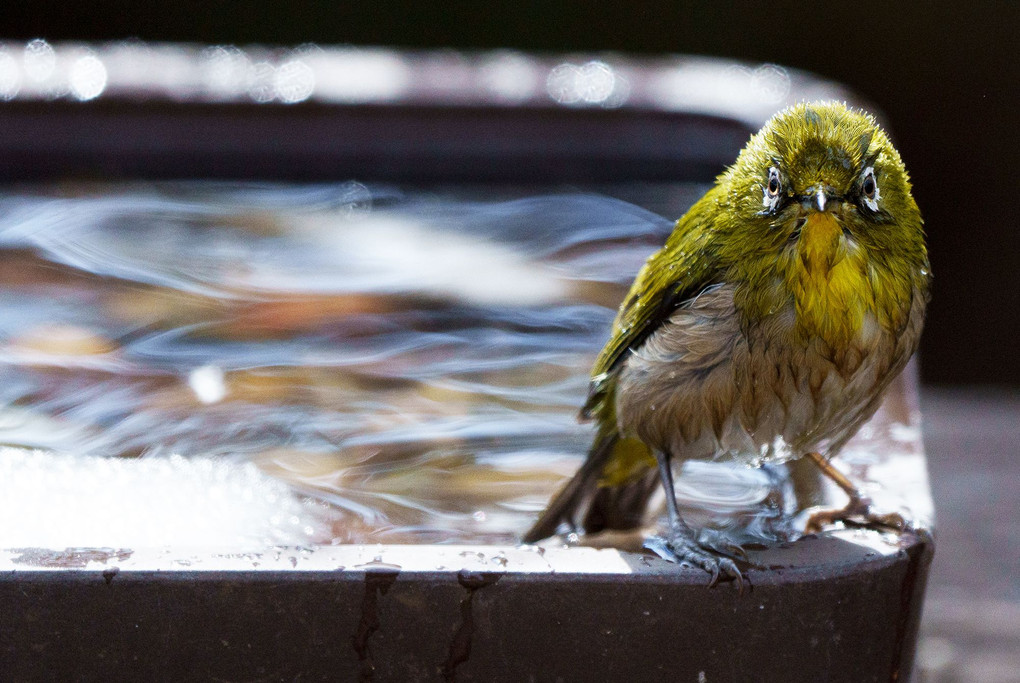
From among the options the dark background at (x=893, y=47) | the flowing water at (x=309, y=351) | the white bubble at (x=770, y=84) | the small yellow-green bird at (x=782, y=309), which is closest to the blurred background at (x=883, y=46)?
the dark background at (x=893, y=47)

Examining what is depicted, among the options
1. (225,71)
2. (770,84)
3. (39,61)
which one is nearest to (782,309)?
(770,84)

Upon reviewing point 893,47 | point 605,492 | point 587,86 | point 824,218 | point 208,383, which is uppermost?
point 893,47

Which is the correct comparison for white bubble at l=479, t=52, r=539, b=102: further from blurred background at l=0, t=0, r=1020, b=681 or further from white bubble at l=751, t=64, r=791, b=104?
blurred background at l=0, t=0, r=1020, b=681

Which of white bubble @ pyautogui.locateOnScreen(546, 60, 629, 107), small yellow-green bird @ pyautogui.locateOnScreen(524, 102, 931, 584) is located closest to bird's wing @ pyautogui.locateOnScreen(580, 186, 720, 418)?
small yellow-green bird @ pyautogui.locateOnScreen(524, 102, 931, 584)

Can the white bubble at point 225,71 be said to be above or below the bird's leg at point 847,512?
above

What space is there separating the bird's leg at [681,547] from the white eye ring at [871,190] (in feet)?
1.94

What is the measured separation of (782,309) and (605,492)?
659 mm

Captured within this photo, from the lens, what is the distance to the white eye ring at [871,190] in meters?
1.87

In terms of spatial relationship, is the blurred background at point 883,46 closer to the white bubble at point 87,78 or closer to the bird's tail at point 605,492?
the white bubble at point 87,78

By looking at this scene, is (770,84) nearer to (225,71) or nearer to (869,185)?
(225,71)

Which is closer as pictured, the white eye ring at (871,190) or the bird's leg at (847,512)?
the white eye ring at (871,190)

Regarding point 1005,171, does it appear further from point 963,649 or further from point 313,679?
point 313,679

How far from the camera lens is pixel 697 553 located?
1900 millimetres

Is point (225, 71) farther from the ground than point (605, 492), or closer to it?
farther from the ground
